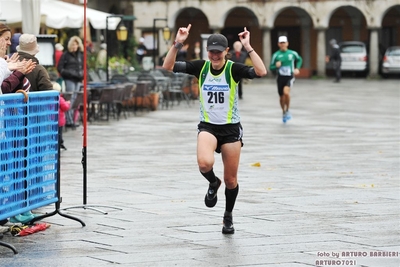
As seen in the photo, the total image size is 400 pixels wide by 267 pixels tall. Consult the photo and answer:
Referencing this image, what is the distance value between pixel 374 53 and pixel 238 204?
41889mm

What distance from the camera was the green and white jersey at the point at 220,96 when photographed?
9.09 meters

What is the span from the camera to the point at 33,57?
10438mm

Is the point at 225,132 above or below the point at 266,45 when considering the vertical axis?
below

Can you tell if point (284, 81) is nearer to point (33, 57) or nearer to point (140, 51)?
point (33, 57)

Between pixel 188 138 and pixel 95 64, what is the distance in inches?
470

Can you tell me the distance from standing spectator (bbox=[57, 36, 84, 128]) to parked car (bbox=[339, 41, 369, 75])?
3098 cm

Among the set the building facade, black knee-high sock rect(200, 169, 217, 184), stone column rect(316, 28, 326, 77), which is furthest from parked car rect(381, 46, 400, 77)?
black knee-high sock rect(200, 169, 217, 184)

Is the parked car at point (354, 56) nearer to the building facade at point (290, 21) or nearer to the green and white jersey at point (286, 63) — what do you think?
the building facade at point (290, 21)

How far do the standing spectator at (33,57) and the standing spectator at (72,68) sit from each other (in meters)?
9.88

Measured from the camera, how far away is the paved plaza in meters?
7.93

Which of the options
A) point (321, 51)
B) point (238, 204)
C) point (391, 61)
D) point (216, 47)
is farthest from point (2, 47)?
point (321, 51)

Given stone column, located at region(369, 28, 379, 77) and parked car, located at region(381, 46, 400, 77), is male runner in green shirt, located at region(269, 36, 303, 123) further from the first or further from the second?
stone column, located at region(369, 28, 379, 77)

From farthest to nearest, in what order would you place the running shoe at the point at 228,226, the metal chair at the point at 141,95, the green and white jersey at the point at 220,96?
the metal chair at the point at 141,95 → the green and white jersey at the point at 220,96 → the running shoe at the point at 228,226

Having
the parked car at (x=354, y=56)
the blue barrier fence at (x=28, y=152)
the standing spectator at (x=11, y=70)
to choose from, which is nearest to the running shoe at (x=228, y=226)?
the blue barrier fence at (x=28, y=152)
